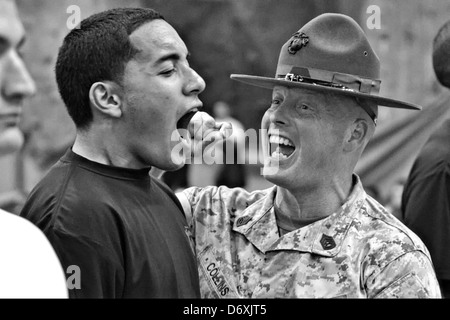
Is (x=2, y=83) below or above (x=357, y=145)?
above

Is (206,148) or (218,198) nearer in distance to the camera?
(206,148)

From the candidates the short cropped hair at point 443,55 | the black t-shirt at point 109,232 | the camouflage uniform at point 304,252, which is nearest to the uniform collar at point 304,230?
the camouflage uniform at point 304,252

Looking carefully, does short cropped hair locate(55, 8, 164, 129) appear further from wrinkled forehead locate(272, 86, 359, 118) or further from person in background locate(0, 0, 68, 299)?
person in background locate(0, 0, 68, 299)

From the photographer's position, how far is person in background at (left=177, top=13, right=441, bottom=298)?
8.20ft

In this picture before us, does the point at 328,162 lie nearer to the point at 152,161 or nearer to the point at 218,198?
the point at 218,198

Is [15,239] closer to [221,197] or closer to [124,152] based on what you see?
[124,152]

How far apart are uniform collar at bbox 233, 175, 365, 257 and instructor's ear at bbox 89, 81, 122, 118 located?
640 millimetres

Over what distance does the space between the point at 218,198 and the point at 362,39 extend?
73 cm

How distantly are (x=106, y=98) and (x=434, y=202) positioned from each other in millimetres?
1537

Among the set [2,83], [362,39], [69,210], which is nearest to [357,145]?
[362,39]

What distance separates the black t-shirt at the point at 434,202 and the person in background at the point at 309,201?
0.65 metres

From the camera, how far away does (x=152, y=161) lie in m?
2.39

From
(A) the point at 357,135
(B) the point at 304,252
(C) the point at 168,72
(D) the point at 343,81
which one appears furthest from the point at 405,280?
(C) the point at 168,72

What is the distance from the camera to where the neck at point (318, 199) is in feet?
8.68
